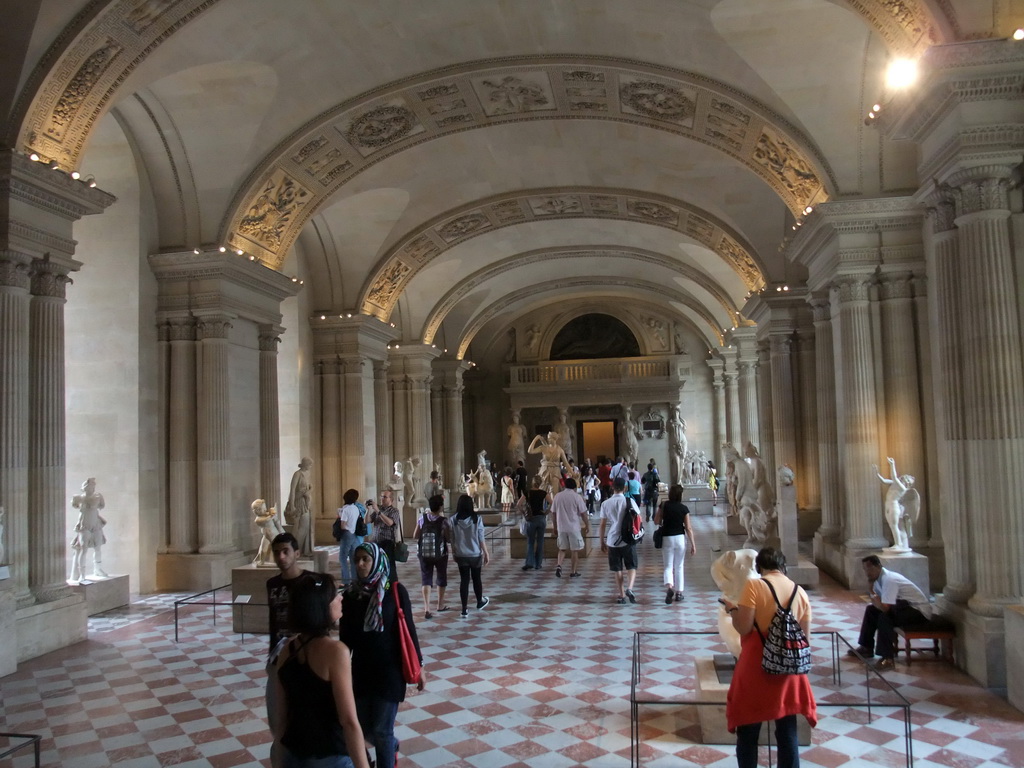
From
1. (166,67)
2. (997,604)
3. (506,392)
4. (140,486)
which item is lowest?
(997,604)

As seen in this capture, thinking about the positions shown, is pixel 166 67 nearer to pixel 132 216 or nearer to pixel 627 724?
pixel 132 216

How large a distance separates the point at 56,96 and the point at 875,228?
35.3ft

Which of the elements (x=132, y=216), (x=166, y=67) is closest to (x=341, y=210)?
(x=132, y=216)

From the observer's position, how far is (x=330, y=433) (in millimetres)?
19781

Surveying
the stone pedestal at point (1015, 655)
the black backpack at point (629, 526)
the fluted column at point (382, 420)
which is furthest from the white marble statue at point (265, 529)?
the fluted column at point (382, 420)

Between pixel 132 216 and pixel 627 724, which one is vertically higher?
pixel 132 216

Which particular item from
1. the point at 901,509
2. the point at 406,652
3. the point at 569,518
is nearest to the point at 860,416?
the point at 901,509

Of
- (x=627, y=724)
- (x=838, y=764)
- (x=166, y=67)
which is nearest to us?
(x=838, y=764)

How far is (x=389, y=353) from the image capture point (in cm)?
2458

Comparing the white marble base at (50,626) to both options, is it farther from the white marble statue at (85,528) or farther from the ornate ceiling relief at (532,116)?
the ornate ceiling relief at (532,116)

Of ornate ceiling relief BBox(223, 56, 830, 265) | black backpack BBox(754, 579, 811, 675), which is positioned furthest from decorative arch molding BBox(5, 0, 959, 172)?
black backpack BBox(754, 579, 811, 675)

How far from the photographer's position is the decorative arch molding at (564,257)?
960 inches

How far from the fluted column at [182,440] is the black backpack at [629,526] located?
280 inches

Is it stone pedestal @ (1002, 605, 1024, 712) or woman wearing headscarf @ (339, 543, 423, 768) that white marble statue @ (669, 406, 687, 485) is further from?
woman wearing headscarf @ (339, 543, 423, 768)
